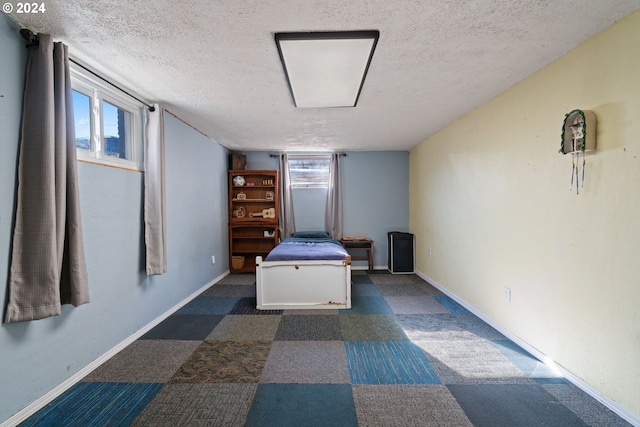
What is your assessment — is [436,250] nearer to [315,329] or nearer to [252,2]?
[315,329]

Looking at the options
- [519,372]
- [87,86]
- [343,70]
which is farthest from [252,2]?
[519,372]

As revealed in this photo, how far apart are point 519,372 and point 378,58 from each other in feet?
7.54

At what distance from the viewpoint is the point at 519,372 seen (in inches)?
69.7

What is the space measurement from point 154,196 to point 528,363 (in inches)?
128

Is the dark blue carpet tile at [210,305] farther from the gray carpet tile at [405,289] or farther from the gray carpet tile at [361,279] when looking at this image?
the gray carpet tile at [405,289]

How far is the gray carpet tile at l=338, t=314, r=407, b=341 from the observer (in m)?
2.25

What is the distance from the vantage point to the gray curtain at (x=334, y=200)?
4672 millimetres

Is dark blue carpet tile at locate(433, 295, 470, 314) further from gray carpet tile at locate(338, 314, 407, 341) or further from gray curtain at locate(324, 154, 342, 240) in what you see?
gray curtain at locate(324, 154, 342, 240)

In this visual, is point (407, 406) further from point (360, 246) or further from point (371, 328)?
point (360, 246)

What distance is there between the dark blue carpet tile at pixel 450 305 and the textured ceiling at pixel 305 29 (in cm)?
210

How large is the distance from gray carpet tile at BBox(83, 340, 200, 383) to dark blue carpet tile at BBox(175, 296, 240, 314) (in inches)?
25.0

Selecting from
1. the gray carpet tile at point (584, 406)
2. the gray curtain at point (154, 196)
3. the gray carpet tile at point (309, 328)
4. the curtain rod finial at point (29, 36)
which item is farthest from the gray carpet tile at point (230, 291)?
the gray carpet tile at point (584, 406)

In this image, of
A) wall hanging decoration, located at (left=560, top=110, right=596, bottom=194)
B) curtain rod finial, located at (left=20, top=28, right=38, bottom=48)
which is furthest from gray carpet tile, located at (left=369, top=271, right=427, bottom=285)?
curtain rod finial, located at (left=20, top=28, right=38, bottom=48)

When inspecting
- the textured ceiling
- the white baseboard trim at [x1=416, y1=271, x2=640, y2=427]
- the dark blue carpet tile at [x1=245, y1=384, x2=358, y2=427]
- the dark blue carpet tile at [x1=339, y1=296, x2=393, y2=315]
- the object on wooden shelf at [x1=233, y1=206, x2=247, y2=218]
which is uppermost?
the textured ceiling
